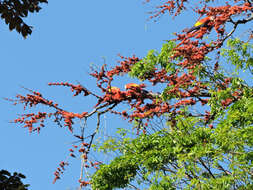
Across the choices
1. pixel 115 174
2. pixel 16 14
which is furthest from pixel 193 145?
pixel 16 14

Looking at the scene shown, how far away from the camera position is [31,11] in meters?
5.44

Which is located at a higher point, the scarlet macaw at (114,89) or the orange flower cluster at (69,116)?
the scarlet macaw at (114,89)

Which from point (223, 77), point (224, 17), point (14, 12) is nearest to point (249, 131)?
point (223, 77)

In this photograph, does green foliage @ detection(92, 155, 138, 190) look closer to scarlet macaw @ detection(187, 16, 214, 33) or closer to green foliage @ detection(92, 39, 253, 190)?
green foliage @ detection(92, 39, 253, 190)

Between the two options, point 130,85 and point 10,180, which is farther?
point 130,85

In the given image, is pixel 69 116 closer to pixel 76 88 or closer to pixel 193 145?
pixel 76 88

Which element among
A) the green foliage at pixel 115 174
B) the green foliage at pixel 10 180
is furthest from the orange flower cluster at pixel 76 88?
the green foliage at pixel 10 180

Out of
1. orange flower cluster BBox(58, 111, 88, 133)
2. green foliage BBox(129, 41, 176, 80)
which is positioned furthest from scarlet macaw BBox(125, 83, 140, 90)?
orange flower cluster BBox(58, 111, 88, 133)

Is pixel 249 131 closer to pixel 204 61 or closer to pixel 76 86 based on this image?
pixel 204 61

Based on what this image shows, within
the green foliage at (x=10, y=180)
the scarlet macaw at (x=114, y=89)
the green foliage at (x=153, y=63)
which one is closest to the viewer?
the green foliage at (x=10, y=180)

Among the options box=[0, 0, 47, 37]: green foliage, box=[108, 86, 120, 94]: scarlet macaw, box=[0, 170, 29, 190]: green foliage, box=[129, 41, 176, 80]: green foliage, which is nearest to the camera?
box=[0, 170, 29, 190]: green foliage

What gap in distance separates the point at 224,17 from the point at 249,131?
9.92ft

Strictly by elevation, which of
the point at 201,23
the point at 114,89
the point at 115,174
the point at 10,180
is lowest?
the point at 10,180

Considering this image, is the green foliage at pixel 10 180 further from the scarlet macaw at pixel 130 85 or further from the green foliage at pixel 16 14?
the scarlet macaw at pixel 130 85
